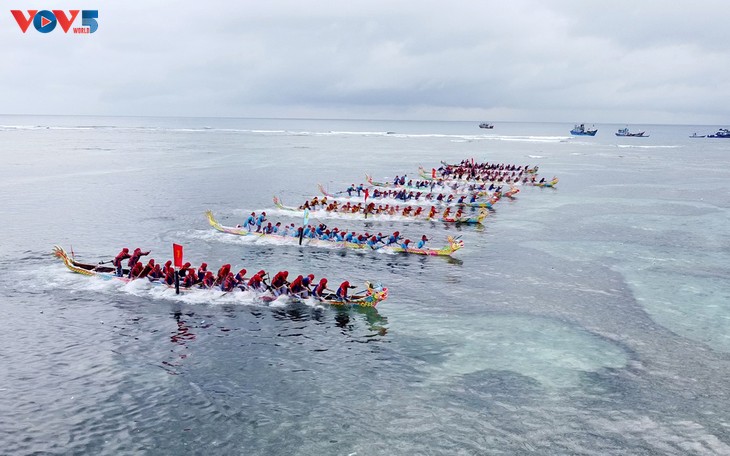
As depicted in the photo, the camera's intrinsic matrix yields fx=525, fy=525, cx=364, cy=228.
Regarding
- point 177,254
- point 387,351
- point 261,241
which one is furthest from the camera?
point 261,241

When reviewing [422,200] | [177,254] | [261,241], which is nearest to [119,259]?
[177,254]

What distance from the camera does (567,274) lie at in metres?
36.5

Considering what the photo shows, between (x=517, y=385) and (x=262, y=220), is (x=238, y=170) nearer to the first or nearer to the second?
(x=262, y=220)

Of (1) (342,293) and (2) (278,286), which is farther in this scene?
(2) (278,286)

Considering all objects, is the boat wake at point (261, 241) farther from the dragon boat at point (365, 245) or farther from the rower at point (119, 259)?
the rower at point (119, 259)

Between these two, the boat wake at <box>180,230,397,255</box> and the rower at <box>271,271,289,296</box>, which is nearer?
the rower at <box>271,271,289,296</box>

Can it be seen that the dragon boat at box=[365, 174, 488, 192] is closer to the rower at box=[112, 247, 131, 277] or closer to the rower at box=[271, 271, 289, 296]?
the rower at box=[112, 247, 131, 277]

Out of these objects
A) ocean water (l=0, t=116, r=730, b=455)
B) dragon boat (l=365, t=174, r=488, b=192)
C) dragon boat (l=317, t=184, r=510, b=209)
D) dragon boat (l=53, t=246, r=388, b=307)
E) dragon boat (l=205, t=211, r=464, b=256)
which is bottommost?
ocean water (l=0, t=116, r=730, b=455)

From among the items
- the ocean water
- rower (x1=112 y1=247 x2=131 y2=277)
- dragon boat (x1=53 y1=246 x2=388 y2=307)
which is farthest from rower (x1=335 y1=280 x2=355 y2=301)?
rower (x1=112 y1=247 x2=131 y2=277)

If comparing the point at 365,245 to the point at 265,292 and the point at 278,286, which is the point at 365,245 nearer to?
the point at 278,286

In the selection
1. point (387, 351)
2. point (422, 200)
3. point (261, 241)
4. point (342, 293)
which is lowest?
point (387, 351)

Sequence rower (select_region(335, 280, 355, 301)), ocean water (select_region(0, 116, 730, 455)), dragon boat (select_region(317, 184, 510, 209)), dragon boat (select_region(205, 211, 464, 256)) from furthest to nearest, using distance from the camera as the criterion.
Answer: dragon boat (select_region(317, 184, 510, 209)) < dragon boat (select_region(205, 211, 464, 256)) < rower (select_region(335, 280, 355, 301)) < ocean water (select_region(0, 116, 730, 455))

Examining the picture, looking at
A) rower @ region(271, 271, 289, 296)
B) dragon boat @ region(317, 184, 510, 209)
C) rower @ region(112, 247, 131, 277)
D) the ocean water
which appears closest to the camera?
the ocean water

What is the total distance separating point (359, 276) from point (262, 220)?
1351cm
